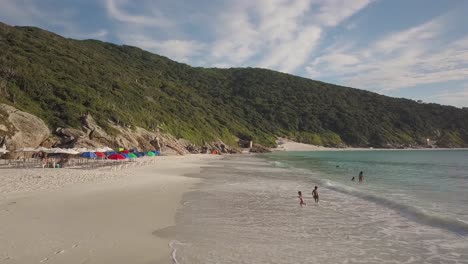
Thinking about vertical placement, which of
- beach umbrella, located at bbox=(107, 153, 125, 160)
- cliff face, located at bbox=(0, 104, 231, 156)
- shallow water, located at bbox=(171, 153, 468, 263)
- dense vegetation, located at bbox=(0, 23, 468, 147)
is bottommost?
shallow water, located at bbox=(171, 153, 468, 263)

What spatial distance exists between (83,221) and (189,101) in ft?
362

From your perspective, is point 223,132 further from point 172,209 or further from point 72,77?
point 172,209

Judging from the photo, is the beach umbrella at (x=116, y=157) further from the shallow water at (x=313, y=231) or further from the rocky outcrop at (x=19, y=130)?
the shallow water at (x=313, y=231)

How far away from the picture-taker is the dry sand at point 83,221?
354 inches

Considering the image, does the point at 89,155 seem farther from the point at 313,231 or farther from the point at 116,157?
the point at 313,231

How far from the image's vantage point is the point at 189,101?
122 metres

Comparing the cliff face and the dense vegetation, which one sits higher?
the dense vegetation

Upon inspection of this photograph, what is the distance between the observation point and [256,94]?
595 ft

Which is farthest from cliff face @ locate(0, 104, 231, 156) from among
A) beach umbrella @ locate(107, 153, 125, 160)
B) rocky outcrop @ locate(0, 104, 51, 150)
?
beach umbrella @ locate(107, 153, 125, 160)

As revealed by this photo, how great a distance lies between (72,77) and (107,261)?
7259cm

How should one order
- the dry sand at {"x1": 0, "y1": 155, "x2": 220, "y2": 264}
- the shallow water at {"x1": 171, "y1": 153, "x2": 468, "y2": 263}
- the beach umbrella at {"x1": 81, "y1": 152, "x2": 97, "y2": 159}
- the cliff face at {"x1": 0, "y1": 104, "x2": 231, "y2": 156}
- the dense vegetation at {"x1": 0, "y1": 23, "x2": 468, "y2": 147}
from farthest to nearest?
the dense vegetation at {"x1": 0, "y1": 23, "x2": 468, "y2": 147} < the cliff face at {"x1": 0, "y1": 104, "x2": 231, "y2": 156} < the beach umbrella at {"x1": 81, "y1": 152, "x2": 97, "y2": 159} < the shallow water at {"x1": 171, "y1": 153, "x2": 468, "y2": 263} < the dry sand at {"x1": 0, "y1": 155, "x2": 220, "y2": 264}

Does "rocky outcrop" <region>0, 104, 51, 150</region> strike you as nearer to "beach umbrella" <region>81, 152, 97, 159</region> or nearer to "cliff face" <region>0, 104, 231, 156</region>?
"cliff face" <region>0, 104, 231, 156</region>

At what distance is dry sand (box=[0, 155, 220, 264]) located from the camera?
898 cm

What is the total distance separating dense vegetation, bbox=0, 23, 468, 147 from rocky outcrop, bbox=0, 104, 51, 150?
6591 millimetres
